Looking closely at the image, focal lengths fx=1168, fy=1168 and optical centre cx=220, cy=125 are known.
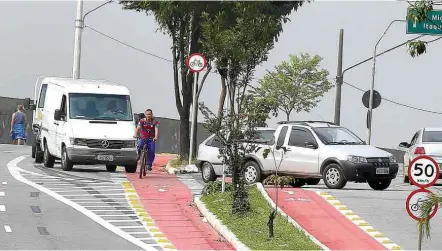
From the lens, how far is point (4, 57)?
186 feet

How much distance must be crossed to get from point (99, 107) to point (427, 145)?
8597 mm

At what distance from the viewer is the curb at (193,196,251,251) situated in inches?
717

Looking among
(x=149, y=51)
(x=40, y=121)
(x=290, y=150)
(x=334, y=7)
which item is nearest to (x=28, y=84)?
(x=149, y=51)

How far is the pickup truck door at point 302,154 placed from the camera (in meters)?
26.5

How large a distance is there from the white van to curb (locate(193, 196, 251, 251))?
653 centimetres

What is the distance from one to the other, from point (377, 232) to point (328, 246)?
189cm

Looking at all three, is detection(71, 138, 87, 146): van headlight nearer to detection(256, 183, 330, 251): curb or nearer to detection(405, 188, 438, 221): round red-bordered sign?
detection(256, 183, 330, 251): curb

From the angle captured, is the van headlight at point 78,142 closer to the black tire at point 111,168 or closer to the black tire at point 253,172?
the black tire at point 111,168

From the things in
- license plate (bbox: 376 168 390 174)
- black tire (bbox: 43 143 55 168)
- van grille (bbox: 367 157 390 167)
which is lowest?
black tire (bbox: 43 143 55 168)

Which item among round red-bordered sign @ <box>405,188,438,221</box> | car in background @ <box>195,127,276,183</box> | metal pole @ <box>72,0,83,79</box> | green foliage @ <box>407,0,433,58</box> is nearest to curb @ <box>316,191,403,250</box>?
round red-bordered sign @ <box>405,188,438,221</box>

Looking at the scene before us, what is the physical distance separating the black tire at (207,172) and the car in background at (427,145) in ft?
18.0

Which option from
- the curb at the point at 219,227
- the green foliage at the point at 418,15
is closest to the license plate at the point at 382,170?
the curb at the point at 219,227

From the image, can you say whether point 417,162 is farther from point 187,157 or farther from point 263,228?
point 187,157

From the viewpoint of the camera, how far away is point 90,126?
30188 millimetres
